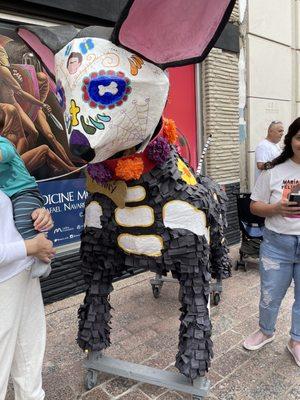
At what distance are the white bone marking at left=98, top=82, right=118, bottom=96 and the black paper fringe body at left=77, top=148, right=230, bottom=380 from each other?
52 centimetres

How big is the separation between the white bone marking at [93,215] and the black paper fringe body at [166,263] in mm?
27

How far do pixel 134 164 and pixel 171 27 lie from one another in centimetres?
65

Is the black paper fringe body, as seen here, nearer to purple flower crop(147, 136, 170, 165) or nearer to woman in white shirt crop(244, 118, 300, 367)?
purple flower crop(147, 136, 170, 165)

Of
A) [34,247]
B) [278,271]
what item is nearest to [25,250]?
[34,247]

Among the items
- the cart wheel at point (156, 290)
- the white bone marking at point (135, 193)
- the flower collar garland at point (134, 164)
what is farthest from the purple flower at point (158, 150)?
the cart wheel at point (156, 290)

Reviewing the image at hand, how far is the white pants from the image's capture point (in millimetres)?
1676

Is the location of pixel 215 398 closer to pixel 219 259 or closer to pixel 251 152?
pixel 219 259

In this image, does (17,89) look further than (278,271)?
Yes

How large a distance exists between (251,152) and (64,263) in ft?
11.5

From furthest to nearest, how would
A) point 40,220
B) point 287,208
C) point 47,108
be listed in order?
1. point 47,108
2. point 287,208
3. point 40,220

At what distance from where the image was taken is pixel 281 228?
96.1 inches

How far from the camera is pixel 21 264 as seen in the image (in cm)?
170

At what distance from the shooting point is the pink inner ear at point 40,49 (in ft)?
6.25

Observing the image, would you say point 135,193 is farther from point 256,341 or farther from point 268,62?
point 268,62
